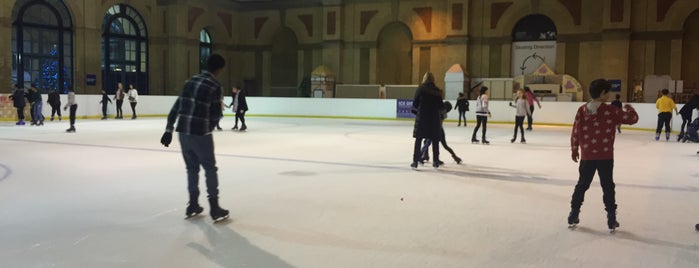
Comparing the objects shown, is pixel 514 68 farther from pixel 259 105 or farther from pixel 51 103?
pixel 51 103

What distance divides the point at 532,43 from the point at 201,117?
29.8 metres

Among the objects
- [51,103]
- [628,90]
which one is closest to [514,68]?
A: [628,90]

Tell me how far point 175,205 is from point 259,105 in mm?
22898

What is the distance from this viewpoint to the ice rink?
171 inches

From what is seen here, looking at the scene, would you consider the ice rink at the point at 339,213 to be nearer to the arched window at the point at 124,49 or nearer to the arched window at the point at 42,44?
the arched window at the point at 42,44

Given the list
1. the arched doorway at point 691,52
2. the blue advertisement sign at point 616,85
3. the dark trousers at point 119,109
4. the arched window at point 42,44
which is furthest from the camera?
the blue advertisement sign at point 616,85

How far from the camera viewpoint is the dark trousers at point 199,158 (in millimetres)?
5297

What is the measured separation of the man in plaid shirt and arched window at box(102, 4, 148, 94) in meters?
28.5

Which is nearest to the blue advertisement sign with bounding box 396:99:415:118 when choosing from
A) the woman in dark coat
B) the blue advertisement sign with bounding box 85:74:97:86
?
the blue advertisement sign with bounding box 85:74:97:86

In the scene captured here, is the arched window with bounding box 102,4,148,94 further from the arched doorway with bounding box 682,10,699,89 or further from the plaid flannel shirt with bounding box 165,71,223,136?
the plaid flannel shirt with bounding box 165,71,223,136

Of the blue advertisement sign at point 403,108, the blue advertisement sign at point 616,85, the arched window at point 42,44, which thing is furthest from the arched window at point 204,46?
the blue advertisement sign at point 616,85

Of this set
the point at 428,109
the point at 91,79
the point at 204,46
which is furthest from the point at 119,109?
the point at 428,109

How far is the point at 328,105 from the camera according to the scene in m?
28.5

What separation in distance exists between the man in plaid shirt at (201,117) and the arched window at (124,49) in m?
28.5
